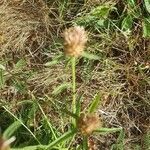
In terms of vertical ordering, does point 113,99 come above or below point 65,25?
below

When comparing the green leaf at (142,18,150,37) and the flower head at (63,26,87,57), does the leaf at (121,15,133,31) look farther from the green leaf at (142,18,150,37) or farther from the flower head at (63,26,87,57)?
the flower head at (63,26,87,57)

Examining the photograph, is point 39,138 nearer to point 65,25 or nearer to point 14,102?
point 14,102

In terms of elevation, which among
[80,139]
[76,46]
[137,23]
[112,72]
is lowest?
[80,139]

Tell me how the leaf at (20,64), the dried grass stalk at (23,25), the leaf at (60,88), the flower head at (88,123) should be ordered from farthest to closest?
the dried grass stalk at (23,25), the leaf at (20,64), the leaf at (60,88), the flower head at (88,123)

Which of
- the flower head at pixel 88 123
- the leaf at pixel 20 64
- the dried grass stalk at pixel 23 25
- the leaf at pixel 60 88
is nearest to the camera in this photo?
the flower head at pixel 88 123

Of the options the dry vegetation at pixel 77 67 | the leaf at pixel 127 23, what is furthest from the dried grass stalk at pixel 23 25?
the leaf at pixel 127 23

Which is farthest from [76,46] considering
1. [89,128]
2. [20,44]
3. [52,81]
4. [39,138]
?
[20,44]

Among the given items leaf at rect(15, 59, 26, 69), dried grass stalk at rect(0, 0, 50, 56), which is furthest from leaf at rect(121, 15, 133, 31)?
leaf at rect(15, 59, 26, 69)

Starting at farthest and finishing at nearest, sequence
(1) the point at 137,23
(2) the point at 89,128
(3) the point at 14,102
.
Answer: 1. (1) the point at 137,23
2. (3) the point at 14,102
3. (2) the point at 89,128

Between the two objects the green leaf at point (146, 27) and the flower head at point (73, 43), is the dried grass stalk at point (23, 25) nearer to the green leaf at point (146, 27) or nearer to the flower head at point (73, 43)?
the green leaf at point (146, 27)
